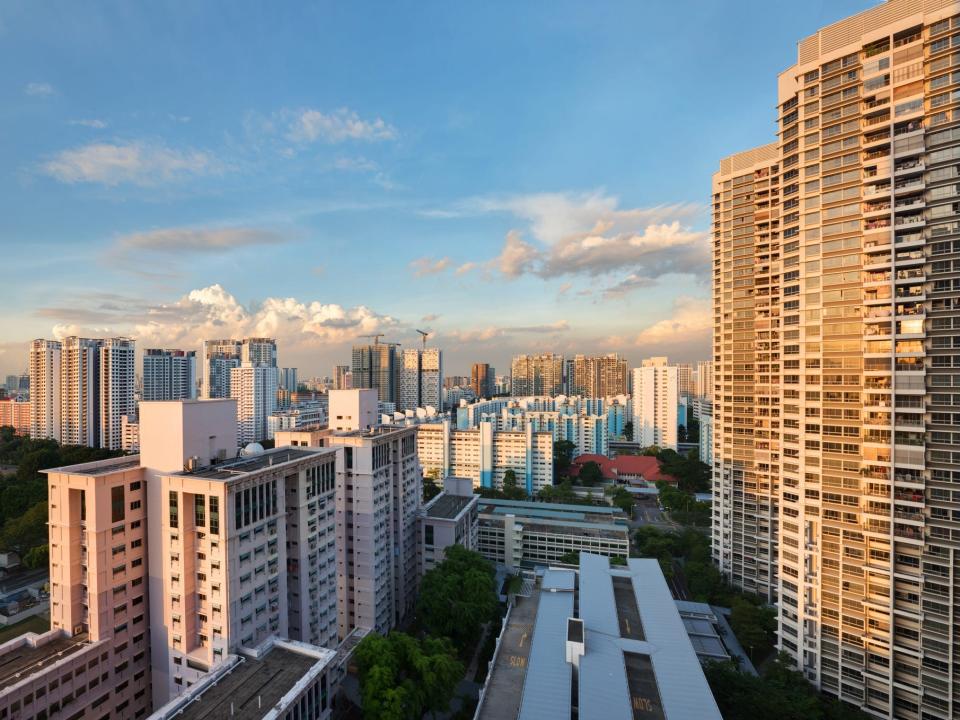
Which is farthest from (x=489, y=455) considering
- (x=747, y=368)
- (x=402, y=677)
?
(x=402, y=677)

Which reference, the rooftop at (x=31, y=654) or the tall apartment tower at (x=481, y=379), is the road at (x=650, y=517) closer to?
the rooftop at (x=31, y=654)

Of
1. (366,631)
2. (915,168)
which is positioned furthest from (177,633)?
(915,168)

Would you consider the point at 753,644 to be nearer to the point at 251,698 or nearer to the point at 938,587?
the point at 938,587

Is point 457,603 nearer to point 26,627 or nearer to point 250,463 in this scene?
point 250,463

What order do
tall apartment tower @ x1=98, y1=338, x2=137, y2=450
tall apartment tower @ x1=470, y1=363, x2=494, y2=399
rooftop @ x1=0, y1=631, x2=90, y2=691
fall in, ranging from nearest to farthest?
rooftop @ x1=0, y1=631, x2=90, y2=691 → tall apartment tower @ x1=98, y1=338, x2=137, y2=450 → tall apartment tower @ x1=470, y1=363, x2=494, y2=399

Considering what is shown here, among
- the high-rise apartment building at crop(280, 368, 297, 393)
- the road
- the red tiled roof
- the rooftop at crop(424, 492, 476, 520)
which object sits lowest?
the road

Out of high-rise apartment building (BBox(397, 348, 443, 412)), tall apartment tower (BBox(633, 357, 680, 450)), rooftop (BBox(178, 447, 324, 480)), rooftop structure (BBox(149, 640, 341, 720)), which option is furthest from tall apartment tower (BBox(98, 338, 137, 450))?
tall apartment tower (BBox(633, 357, 680, 450))

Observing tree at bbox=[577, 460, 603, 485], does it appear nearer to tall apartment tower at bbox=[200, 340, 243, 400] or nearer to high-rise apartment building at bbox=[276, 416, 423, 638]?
high-rise apartment building at bbox=[276, 416, 423, 638]
